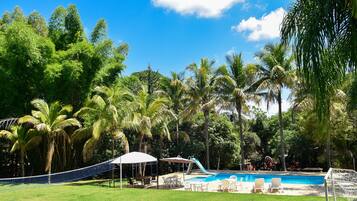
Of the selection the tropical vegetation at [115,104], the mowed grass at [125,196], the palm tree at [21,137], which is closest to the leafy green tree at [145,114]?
the tropical vegetation at [115,104]

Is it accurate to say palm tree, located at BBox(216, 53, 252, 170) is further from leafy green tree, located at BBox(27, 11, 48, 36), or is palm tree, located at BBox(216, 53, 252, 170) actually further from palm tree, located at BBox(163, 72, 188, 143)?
leafy green tree, located at BBox(27, 11, 48, 36)

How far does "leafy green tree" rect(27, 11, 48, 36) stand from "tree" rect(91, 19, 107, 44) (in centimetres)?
486

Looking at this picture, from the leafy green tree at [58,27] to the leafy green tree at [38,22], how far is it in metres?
3.25

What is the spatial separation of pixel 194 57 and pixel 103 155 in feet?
34.7

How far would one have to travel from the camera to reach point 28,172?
24.8 meters

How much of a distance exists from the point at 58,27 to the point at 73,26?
1.22 m

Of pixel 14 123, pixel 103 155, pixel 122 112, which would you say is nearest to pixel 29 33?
pixel 14 123

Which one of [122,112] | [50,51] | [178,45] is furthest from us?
[178,45]

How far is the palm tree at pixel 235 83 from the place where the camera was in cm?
2563

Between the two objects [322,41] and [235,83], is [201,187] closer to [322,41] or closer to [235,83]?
[235,83]

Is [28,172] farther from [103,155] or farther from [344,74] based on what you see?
[344,74]

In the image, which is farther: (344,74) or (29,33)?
(29,33)

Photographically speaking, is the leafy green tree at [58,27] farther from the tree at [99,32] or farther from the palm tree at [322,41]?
the palm tree at [322,41]

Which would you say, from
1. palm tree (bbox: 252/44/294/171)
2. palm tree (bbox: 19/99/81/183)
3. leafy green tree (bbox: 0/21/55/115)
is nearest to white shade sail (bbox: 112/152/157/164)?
palm tree (bbox: 19/99/81/183)
